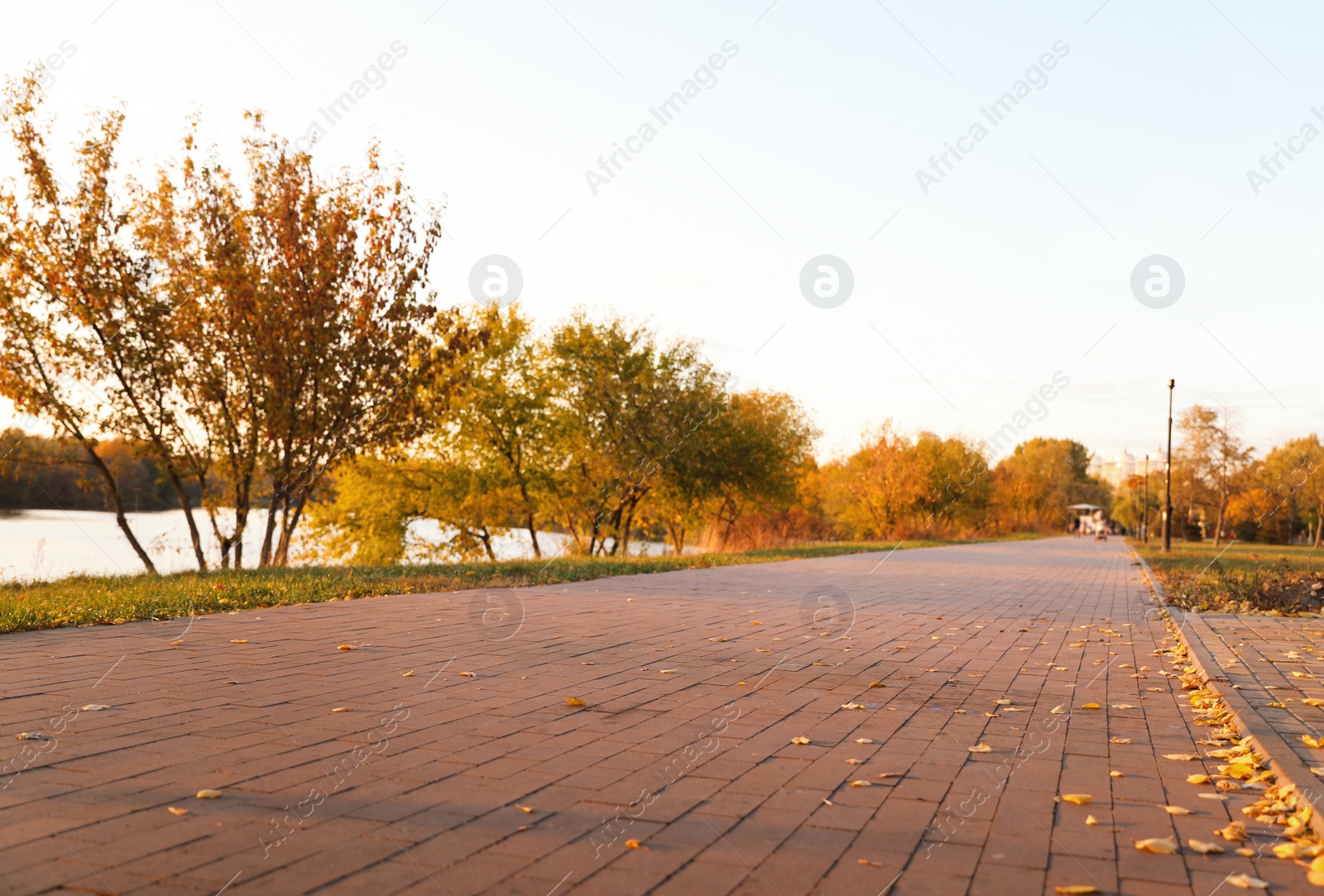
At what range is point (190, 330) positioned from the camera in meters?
15.8

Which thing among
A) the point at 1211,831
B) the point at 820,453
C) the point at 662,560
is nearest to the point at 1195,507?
the point at 820,453

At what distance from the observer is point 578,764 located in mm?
4578

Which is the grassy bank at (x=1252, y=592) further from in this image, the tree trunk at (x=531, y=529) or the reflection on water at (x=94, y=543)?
the tree trunk at (x=531, y=529)

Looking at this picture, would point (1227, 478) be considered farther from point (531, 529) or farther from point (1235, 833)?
point (1235, 833)

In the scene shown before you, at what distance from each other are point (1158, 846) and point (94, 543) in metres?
18.1

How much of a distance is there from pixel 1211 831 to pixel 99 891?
158 inches

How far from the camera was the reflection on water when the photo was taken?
14.1 meters

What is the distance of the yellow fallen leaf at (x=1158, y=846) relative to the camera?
11.7 feet

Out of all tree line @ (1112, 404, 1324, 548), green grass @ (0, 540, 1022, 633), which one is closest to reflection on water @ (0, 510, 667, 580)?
green grass @ (0, 540, 1022, 633)

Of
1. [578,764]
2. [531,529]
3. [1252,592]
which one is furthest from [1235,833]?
[531,529]

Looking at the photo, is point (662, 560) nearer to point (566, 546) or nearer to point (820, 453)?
point (566, 546)

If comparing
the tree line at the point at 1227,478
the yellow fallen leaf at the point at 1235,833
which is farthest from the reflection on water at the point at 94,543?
the tree line at the point at 1227,478

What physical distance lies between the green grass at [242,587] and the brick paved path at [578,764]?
698mm

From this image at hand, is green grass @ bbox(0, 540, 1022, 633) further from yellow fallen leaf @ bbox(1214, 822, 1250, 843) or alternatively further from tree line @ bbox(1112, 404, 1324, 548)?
tree line @ bbox(1112, 404, 1324, 548)
